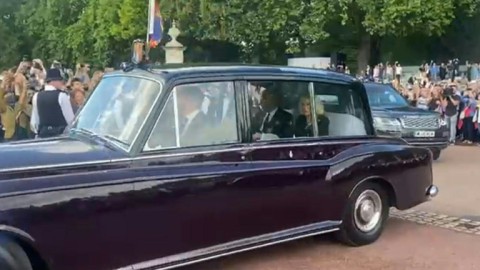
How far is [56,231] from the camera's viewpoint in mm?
4781

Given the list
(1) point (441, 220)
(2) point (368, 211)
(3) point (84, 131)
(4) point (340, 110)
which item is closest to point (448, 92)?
(1) point (441, 220)

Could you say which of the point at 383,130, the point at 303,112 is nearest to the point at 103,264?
the point at 303,112

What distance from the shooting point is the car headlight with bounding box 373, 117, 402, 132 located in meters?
14.3

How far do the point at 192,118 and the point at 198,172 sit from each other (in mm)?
462

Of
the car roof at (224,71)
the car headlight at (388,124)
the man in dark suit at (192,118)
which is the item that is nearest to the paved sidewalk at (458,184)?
the car headlight at (388,124)

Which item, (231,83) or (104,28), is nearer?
(231,83)

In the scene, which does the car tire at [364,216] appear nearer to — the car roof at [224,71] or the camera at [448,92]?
the car roof at [224,71]

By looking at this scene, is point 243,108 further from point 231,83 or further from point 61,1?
point 61,1

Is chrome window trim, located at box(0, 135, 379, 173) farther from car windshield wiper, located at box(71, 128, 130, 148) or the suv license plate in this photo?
the suv license plate

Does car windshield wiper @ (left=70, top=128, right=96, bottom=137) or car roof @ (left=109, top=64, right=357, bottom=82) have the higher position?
car roof @ (left=109, top=64, right=357, bottom=82)

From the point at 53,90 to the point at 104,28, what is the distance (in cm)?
3838

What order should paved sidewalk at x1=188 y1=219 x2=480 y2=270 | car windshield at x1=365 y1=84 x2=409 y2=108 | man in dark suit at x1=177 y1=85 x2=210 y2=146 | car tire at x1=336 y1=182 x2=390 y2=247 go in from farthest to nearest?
car windshield at x1=365 y1=84 x2=409 y2=108, car tire at x1=336 y1=182 x2=390 y2=247, paved sidewalk at x1=188 y1=219 x2=480 y2=270, man in dark suit at x1=177 y1=85 x2=210 y2=146

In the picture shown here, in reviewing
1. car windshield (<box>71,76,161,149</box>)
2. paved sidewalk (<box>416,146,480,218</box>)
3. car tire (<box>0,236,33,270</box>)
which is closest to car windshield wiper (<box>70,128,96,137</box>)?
car windshield (<box>71,76,161,149</box>)

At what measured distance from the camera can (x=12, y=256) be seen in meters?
4.59
